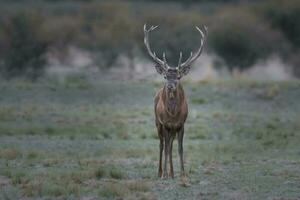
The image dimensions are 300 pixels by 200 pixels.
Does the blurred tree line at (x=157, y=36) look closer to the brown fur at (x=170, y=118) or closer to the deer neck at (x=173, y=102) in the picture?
the brown fur at (x=170, y=118)

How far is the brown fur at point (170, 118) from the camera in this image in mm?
19047

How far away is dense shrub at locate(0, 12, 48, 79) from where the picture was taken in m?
41.7

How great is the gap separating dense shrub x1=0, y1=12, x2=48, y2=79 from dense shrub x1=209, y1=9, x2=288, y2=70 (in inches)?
312

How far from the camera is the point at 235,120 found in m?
29.8

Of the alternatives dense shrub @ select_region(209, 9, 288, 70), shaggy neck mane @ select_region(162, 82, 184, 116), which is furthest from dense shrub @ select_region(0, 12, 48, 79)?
shaggy neck mane @ select_region(162, 82, 184, 116)

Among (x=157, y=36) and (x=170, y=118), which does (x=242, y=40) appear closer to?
(x=157, y=36)

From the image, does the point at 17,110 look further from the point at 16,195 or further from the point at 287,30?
the point at 287,30

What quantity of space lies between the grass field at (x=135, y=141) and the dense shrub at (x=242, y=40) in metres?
9.60

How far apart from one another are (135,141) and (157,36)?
22984 millimetres

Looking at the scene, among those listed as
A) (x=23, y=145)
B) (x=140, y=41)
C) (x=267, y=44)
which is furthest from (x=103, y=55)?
(x=23, y=145)

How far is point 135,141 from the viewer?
25.8m

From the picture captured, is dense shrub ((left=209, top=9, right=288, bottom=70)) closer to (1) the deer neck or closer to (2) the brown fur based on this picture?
(2) the brown fur

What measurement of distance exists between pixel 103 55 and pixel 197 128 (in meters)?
20.7

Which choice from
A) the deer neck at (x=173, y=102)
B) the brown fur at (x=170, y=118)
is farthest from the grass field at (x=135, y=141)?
the deer neck at (x=173, y=102)
